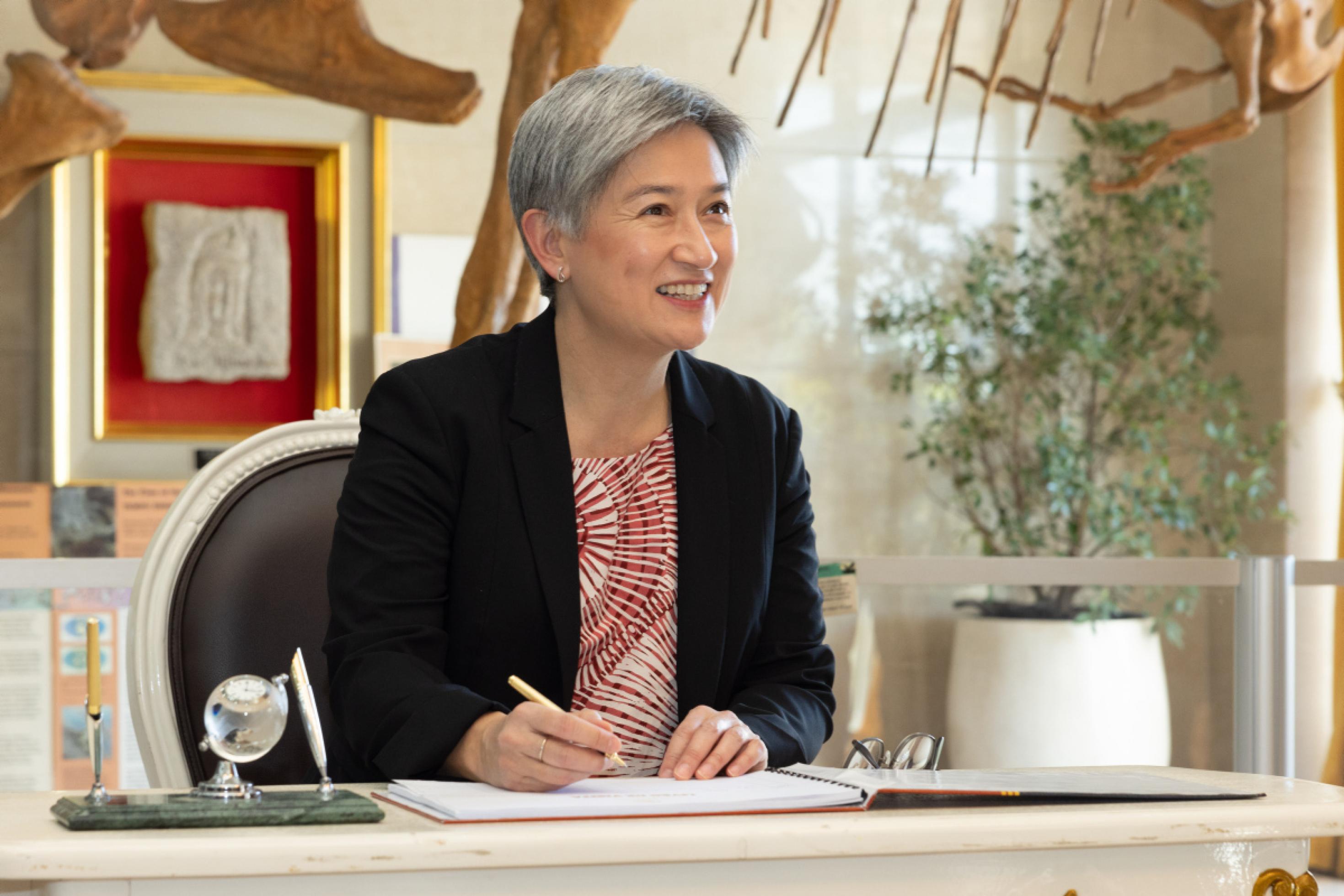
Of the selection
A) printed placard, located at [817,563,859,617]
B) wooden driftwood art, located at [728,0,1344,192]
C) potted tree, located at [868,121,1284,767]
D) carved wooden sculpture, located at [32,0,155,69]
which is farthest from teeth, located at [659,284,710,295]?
potted tree, located at [868,121,1284,767]

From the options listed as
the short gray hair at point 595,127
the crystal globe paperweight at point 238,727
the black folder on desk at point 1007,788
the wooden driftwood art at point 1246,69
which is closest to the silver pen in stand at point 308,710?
the crystal globe paperweight at point 238,727

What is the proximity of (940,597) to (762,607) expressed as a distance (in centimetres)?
96

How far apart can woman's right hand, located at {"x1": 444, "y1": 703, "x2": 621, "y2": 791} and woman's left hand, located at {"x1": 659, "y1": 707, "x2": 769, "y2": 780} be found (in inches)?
3.3

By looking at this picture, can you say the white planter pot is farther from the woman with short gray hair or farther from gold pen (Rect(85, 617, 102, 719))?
gold pen (Rect(85, 617, 102, 719))

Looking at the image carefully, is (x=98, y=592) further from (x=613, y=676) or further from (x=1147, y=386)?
(x=1147, y=386)

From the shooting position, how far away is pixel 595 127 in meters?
1.25

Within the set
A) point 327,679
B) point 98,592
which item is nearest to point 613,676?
point 327,679

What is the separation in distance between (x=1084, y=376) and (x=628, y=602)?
3.29 metres

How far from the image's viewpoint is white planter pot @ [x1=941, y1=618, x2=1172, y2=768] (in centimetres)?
220

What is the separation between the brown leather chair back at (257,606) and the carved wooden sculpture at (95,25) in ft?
6.03

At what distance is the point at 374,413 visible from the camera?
1249 millimetres

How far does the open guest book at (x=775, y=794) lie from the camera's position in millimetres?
791

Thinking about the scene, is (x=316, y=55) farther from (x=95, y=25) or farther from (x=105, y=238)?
(x=105, y=238)

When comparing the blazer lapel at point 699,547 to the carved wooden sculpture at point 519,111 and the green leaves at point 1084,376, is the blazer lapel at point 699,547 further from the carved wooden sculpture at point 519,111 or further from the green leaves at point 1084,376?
the green leaves at point 1084,376
